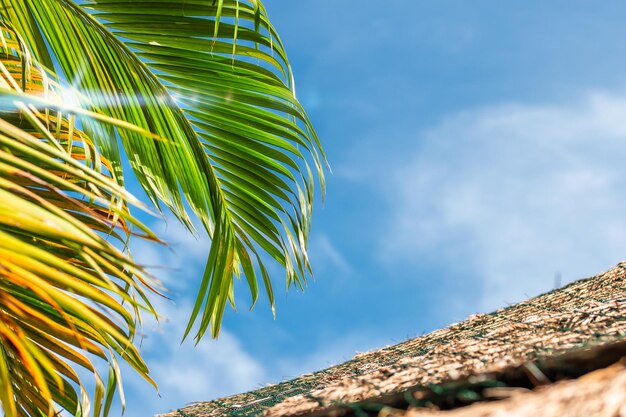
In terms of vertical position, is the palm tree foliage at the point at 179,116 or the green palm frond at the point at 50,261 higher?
the palm tree foliage at the point at 179,116

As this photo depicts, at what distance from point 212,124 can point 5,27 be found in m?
0.75

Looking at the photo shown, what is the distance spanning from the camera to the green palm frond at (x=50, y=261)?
1.16 meters

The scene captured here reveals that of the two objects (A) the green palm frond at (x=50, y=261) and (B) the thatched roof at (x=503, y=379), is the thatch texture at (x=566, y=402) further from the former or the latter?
(A) the green palm frond at (x=50, y=261)

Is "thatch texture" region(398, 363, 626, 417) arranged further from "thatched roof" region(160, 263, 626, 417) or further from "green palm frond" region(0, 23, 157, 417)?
"green palm frond" region(0, 23, 157, 417)

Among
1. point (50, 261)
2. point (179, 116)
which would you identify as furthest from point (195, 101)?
point (50, 261)

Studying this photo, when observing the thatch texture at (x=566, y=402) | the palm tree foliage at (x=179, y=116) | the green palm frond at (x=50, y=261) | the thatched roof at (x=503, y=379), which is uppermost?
the palm tree foliage at (x=179, y=116)

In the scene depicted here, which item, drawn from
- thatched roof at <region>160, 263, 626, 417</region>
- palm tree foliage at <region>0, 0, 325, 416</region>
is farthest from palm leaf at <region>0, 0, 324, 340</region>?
thatched roof at <region>160, 263, 626, 417</region>

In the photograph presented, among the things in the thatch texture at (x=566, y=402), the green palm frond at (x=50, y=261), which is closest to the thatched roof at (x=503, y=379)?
the thatch texture at (x=566, y=402)

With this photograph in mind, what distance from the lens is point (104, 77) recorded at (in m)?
2.53

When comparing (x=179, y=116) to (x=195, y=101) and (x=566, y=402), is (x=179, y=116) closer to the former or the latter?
(x=195, y=101)

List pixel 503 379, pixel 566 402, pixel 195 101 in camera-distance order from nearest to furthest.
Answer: pixel 566 402, pixel 503 379, pixel 195 101

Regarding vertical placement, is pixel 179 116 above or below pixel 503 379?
above

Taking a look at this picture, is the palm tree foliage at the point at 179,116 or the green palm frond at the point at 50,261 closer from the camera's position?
the green palm frond at the point at 50,261

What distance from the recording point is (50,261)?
3.87 ft
